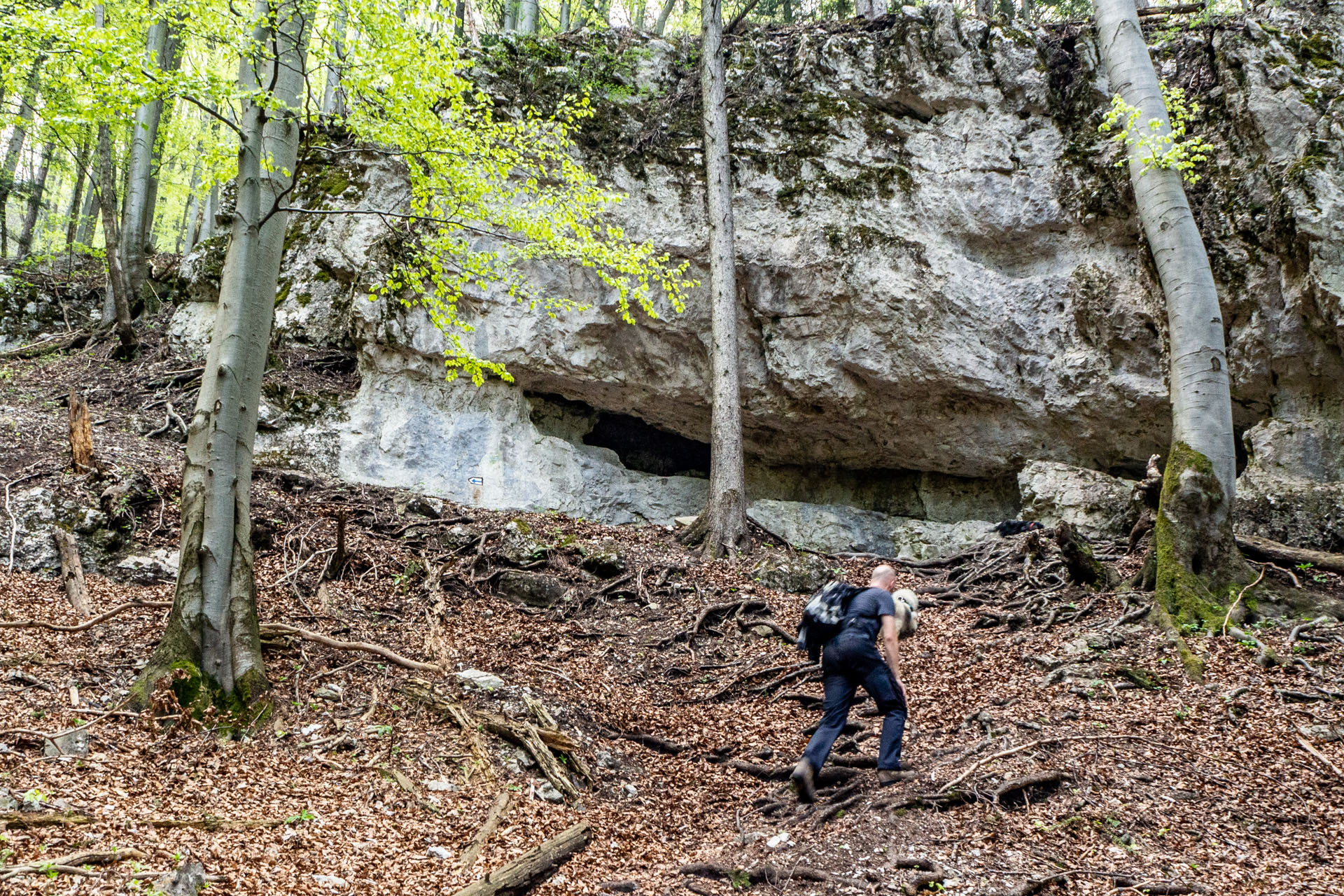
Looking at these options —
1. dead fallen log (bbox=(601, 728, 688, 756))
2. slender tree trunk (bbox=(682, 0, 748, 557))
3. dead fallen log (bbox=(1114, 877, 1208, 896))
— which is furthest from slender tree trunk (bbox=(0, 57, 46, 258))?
dead fallen log (bbox=(1114, 877, 1208, 896))

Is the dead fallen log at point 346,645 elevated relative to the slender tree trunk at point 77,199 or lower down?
lower down

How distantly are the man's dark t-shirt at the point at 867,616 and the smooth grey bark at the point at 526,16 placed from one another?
1880 cm

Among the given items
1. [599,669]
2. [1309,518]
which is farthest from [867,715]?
[1309,518]

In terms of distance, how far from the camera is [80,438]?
7734 mm

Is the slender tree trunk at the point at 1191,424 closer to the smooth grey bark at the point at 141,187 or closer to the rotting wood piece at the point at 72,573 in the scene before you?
the rotting wood piece at the point at 72,573

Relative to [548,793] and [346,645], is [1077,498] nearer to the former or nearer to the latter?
[548,793]

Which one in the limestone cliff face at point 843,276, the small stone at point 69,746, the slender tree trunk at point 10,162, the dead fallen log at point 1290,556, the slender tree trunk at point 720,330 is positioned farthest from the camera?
the slender tree trunk at point 10,162

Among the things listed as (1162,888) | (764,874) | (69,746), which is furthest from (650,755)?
(69,746)

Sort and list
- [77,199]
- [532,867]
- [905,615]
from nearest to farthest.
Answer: [532,867] < [905,615] < [77,199]

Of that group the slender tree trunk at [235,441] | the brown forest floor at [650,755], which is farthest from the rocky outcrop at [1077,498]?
the slender tree trunk at [235,441]

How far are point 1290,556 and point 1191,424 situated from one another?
2.00m

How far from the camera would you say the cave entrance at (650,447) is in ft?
48.9

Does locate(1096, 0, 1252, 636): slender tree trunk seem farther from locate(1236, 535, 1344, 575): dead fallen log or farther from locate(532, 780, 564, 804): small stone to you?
locate(532, 780, 564, 804): small stone

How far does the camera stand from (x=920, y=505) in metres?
14.6
